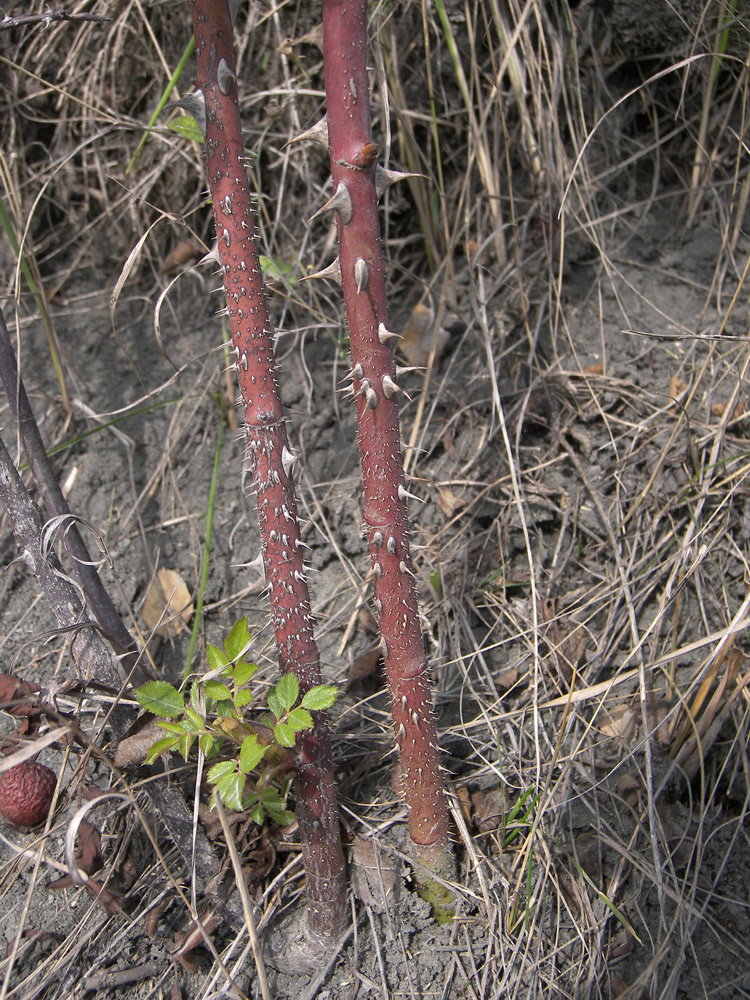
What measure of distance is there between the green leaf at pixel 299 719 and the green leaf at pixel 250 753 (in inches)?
2.3

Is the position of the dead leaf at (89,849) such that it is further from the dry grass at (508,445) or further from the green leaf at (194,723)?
the green leaf at (194,723)

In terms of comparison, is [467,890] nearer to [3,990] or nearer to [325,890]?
[325,890]

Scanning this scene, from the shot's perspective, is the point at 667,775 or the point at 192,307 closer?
the point at 667,775

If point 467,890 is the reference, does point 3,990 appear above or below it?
above

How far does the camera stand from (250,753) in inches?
46.0

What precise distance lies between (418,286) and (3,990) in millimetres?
2037

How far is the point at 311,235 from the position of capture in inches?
89.3

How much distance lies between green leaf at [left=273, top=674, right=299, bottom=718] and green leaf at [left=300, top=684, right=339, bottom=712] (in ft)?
0.07

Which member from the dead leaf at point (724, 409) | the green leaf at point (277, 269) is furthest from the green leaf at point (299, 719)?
the dead leaf at point (724, 409)

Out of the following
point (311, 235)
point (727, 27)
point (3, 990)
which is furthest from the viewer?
point (311, 235)

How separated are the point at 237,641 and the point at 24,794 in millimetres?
430

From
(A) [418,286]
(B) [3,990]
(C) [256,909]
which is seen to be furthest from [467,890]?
(A) [418,286]

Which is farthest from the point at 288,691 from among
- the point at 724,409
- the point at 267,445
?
the point at 724,409

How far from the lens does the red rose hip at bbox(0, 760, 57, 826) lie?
1.21 metres
